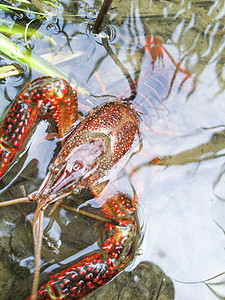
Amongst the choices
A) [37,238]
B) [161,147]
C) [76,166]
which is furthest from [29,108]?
[161,147]

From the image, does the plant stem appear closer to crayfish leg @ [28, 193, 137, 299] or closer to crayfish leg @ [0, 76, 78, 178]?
crayfish leg @ [0, 76, 78, 178]

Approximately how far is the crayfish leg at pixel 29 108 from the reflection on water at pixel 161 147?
36 cm

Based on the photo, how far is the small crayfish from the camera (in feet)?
9.02

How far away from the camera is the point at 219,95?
171 inches

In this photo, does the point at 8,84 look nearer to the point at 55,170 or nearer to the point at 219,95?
the point at 55,170

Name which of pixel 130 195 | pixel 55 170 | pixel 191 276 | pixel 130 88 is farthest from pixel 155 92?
pixel 191 276

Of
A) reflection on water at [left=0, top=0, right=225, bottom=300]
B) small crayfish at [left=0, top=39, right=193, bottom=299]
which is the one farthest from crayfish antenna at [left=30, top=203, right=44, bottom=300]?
reflection on water at [left=0, top=0, right=225, bottom=300]

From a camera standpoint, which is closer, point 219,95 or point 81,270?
point 81,270

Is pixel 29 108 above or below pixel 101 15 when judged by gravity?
below

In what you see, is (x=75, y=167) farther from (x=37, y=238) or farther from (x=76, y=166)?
(x=37, y=238)

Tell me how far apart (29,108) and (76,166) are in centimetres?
81

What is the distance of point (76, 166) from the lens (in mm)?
3074

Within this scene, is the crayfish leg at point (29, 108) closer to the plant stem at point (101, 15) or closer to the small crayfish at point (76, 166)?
the small crayfish at point (76, 166)

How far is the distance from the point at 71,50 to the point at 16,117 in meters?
1.64
